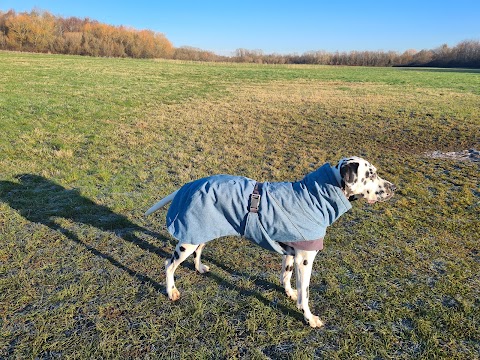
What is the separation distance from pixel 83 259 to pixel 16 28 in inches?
3181

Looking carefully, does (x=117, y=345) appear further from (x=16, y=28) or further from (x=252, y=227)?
(x=16, y=28)

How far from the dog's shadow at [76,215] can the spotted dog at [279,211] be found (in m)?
0.83

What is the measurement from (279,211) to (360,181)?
0.91 metres

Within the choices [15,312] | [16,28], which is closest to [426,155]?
[15,312]

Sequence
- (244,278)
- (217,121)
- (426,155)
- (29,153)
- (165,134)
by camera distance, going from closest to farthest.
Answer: (244,278), (29,153), (426,155), (165,134), (217,121)

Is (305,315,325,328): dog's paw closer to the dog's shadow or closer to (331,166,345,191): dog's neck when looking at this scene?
the dog's shadow

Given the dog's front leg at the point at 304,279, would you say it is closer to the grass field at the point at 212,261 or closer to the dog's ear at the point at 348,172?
the grass field at the point at 212,261

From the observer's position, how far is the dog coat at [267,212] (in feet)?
11.1

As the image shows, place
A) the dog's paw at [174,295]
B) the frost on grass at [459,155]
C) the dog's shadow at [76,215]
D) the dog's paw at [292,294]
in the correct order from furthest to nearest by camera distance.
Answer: the frost on grass at [459,155] → the dog's shadow at [76,215] → the dog's paw at [292,294] → the dog's paw at [174,295]

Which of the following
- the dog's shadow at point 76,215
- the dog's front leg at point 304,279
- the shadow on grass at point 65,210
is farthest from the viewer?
the shadow on grass at point 65,210

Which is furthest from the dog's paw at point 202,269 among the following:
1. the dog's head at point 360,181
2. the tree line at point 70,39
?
the tree line at point 70,39

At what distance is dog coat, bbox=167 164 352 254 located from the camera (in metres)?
3.40

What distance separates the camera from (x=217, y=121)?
43.4 ft

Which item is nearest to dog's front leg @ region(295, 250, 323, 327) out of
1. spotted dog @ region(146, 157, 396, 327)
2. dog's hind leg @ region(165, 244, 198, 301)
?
spotted dog @ region(146, 157, 396, 327)
